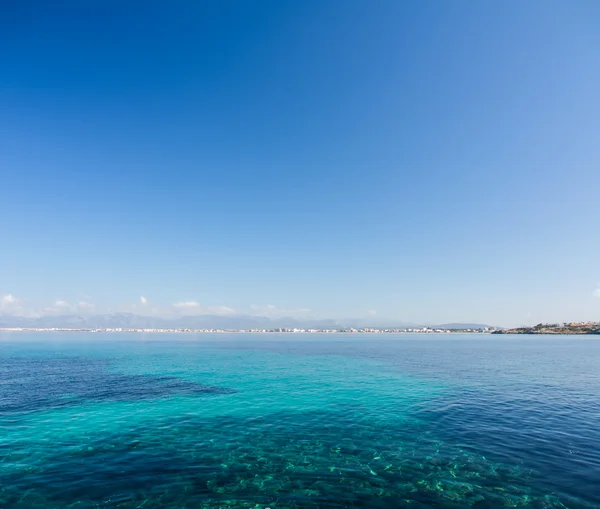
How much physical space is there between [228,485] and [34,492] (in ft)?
39.5

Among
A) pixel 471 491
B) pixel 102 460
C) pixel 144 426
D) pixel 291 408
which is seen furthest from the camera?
pixel 291 408

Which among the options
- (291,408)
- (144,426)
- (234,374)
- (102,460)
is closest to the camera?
(102,460)

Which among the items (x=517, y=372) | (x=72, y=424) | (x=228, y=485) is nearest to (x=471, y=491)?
(x=228, y=485)

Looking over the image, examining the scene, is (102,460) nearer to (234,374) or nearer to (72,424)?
(72,424)

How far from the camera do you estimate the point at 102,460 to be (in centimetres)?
2366

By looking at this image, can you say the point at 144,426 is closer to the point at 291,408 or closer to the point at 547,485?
the point at 291,408

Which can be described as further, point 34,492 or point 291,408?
point 291,408

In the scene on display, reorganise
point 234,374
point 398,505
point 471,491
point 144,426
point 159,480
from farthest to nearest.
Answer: point 234,374 → point 144,426 → point 159,480 → point 471,491 → point 398,505

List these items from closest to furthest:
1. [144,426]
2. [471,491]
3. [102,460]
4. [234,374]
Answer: [471,491] → [102,460] → [144,426] → [234,374]

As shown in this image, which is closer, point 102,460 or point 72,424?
point 102,460

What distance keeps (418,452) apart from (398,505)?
8360mm

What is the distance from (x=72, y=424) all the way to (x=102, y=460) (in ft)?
38.6

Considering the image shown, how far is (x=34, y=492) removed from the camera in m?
19.3

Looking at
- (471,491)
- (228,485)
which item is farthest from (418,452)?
(228,485)
